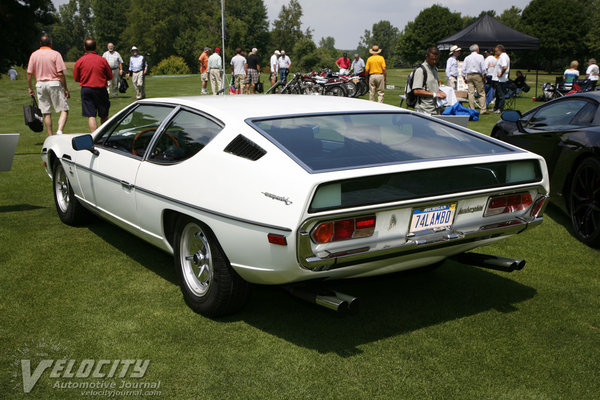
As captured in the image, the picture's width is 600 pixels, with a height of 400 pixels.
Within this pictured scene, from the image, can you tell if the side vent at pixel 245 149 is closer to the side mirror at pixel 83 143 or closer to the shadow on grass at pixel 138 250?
the shadow on grass at pixel 138 250

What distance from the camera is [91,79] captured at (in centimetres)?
990

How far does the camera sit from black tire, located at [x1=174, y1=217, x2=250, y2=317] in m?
3.54

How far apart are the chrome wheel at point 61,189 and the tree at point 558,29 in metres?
70.5

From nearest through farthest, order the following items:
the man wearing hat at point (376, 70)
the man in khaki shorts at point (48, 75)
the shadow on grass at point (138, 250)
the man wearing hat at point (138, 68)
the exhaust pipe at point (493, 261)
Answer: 1. the exhaust pipe at point (493, 261)
2. the shadow on grass at point (138, 250)
3. the man in khaki shorts at point (48, 75)
4. the man wearing hat at point (376, 70)
5. the man wearing hat at point (138, 68)

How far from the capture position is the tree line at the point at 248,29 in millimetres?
53562

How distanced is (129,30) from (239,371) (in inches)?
4442

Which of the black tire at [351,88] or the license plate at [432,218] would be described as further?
the black tire at [351,88]

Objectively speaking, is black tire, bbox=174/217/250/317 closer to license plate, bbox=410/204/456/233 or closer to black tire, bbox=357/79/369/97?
license plate, bbox=410/204/456/233

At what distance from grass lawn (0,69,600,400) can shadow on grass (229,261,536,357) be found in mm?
13

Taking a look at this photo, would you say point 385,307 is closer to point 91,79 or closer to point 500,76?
point 91,79

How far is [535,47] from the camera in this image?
2247 cm

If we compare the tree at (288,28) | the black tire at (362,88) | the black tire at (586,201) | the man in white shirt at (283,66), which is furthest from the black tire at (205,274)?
the tree at (288,28)

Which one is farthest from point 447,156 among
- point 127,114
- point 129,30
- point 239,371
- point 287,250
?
point 129,30

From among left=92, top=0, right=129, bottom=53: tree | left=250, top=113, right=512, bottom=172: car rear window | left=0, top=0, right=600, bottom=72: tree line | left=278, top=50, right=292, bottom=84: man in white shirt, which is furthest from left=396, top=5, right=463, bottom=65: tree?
left=250, top=113, right=512, bottom=172: car rear window
